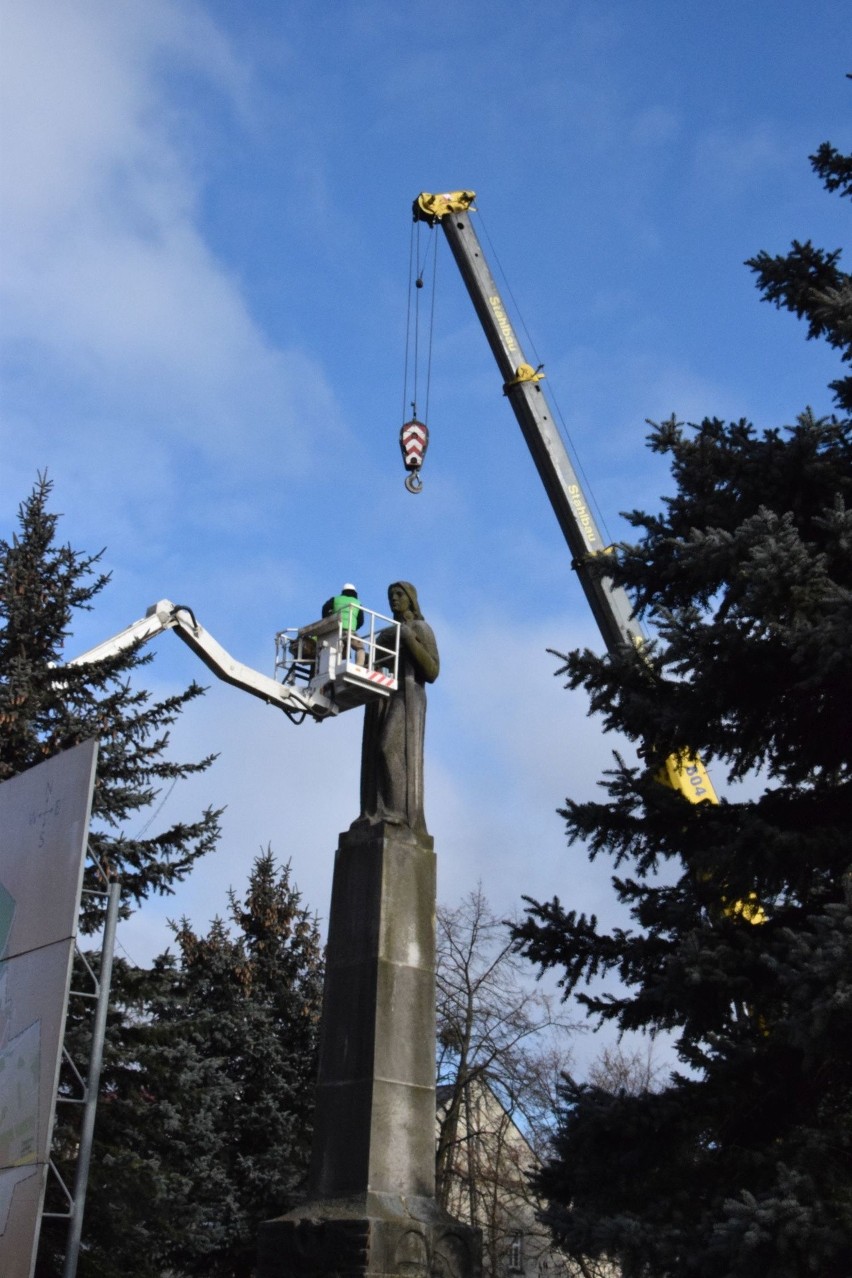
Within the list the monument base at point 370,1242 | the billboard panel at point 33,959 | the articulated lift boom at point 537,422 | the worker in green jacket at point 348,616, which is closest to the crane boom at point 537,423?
the articulated lift boom at point 537,422

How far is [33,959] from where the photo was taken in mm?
11414

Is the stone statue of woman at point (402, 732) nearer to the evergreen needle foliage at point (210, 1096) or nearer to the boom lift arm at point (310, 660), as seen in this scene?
the boom lift arm at point (310, 660)

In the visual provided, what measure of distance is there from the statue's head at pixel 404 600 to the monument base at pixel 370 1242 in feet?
16.1

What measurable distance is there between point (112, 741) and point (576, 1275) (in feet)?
47.5

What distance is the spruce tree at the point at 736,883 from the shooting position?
6.62m

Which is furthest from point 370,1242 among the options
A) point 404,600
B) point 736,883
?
point 404,600

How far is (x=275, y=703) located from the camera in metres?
13.6

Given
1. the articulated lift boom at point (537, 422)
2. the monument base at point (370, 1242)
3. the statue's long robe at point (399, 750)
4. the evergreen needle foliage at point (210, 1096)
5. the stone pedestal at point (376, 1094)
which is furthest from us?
the articulated lift boom at point (537, 422)

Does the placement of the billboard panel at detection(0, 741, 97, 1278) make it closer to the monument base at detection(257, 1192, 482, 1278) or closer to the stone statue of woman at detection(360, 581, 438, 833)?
the monument base at detection(257, 1192, 482, 1278)

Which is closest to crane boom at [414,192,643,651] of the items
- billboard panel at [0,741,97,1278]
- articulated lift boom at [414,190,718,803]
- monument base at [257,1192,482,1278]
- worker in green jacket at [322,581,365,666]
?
articulated lift boom at [414,190,718,803]

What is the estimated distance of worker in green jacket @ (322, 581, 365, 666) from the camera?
12562 millimetres

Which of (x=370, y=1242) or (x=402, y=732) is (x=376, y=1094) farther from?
(x=402, y=732)

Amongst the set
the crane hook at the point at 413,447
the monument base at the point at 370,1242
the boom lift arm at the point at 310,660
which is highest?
the crane hook at the point at 413,447

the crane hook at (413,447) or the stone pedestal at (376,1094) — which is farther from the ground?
the crane hook at (413,447)
